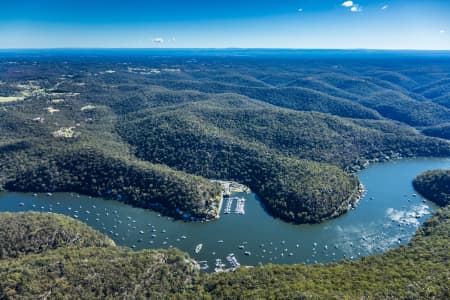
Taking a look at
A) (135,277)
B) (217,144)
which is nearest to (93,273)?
(135,277)

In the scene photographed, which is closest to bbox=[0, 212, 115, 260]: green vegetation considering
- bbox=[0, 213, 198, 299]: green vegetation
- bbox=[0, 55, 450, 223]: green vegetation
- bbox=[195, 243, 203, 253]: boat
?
bbox=[0, 213, 198, 299]: green vegetation

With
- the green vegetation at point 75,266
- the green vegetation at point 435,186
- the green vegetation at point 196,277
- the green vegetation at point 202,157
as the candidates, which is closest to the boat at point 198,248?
the green vegetation at point 196,277

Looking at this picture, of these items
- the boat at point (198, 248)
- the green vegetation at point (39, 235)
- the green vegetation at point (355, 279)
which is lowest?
the boat at point (198, 248)

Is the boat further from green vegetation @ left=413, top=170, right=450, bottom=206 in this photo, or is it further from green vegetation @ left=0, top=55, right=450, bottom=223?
green vegetation @ left=413, top=170, right=450, bottom=206

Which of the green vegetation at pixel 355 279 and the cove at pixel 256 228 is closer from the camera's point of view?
the green vegetation at pixel 355 279

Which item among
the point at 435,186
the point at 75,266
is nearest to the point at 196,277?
the point at 75,266

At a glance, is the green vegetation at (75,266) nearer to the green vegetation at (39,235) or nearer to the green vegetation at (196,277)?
the green vegetation at (39,235)
